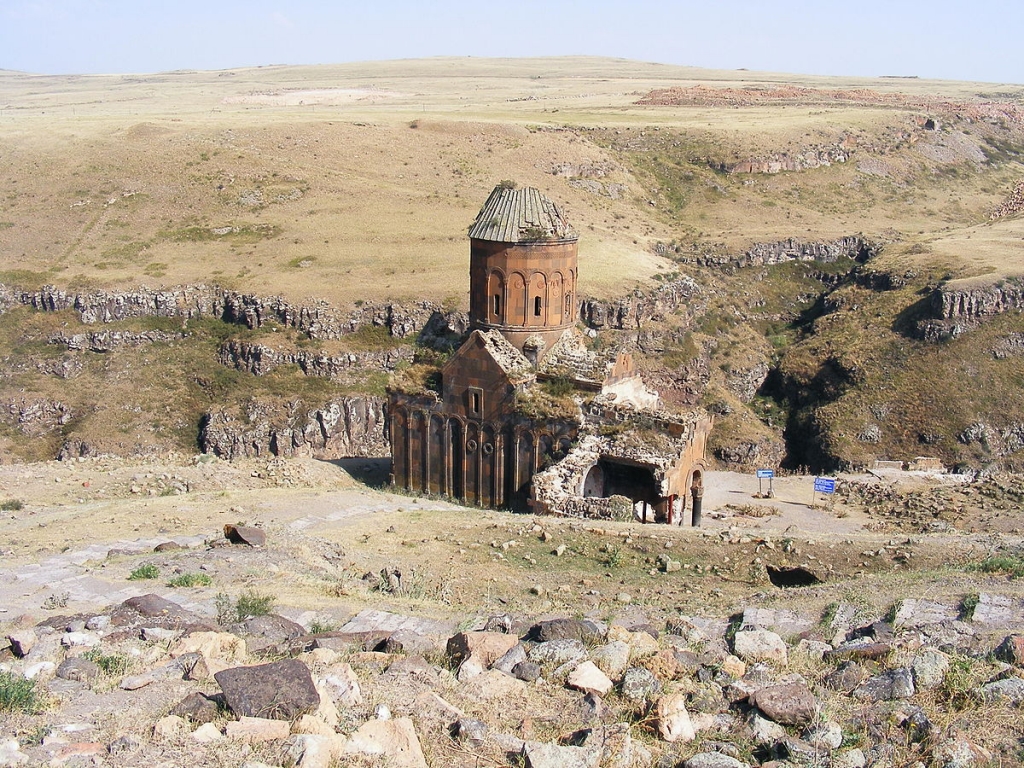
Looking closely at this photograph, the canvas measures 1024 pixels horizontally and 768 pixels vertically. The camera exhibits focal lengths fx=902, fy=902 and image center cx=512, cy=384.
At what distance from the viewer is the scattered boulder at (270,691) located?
7.40 m

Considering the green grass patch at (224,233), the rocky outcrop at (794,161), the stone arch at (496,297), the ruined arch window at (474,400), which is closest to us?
the ruined arch window at (474,400)

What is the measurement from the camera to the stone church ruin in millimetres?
22641

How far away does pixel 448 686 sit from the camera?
8.39 meters

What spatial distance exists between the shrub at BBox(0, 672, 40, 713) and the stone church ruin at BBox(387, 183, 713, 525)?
1459 cm

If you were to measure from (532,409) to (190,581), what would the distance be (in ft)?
41.6

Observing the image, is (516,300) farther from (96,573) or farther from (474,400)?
(96,573)

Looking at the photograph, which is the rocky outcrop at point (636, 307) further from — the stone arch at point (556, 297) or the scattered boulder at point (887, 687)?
the scattered boulder at point (887, 687)

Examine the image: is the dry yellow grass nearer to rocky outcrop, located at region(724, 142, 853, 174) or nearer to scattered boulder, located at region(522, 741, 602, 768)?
rocky outcrop, located at region(724, 142, 853, 174)

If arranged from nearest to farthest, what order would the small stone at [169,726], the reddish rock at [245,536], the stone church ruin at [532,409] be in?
the small stone at [169,726], the reddish rock at [245,536], the stone church ruin at [532,409]

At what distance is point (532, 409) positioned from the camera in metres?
24.1

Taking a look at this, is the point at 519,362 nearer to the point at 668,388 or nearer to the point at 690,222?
the point at 668,388

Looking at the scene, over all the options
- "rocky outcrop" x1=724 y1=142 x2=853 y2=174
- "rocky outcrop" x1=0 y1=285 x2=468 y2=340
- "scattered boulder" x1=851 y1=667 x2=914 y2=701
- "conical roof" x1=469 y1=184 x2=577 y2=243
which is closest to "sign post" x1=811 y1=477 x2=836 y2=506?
"conical roof" x1=469 y1=184 x2=577 y2=243

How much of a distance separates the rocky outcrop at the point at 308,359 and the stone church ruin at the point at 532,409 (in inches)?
746

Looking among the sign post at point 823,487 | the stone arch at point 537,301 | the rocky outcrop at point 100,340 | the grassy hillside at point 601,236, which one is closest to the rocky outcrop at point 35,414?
the grassy hillside at point 601,236
